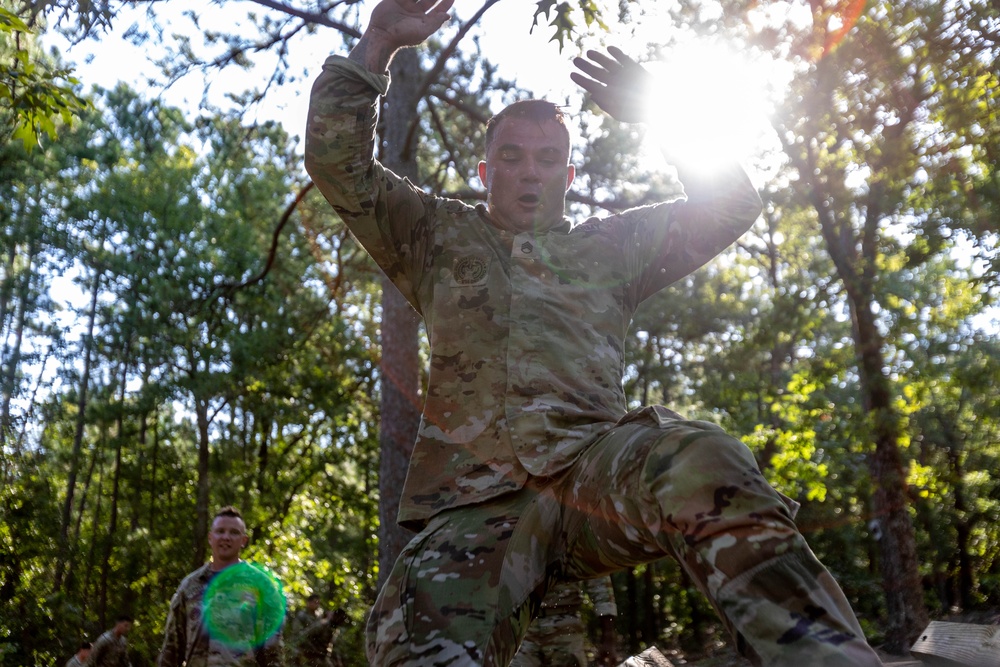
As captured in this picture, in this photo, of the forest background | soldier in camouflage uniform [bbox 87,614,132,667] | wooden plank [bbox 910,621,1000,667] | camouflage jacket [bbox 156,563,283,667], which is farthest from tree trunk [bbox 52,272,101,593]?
wooden plank [bbox 910,621,1000,667]

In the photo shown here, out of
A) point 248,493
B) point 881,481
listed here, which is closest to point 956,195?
point 881,481

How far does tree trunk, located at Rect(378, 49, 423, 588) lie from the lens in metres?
11.1

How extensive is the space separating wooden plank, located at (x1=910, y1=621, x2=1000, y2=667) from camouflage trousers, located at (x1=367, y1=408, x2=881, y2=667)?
39.6 inches

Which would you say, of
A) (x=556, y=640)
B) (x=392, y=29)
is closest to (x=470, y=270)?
(x=392, y=29)

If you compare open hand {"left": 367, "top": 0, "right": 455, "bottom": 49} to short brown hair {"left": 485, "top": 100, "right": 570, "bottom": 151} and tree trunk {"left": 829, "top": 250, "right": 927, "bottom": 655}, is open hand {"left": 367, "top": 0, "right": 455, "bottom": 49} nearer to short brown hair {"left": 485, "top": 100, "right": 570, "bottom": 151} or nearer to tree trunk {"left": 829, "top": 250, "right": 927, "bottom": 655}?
short brown hair {"left": 485, "top": 100, "right": 570, "bottom": 151}

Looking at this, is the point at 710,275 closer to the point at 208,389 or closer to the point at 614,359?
the point at 208,389

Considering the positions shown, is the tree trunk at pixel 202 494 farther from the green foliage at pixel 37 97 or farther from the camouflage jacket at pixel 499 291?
the camouflage jacket at pixel 499 291

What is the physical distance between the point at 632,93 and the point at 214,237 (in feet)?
88.8

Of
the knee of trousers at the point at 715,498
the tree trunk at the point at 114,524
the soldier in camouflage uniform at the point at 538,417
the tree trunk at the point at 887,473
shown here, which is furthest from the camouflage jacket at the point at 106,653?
the knee of trousers at the point at 715,498

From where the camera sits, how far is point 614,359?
2.85 metres

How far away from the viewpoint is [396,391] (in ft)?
37.4

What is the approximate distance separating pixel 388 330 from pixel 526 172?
8.58m

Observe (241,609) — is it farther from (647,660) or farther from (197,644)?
(647,660)

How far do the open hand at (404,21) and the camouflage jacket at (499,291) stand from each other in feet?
0.56
